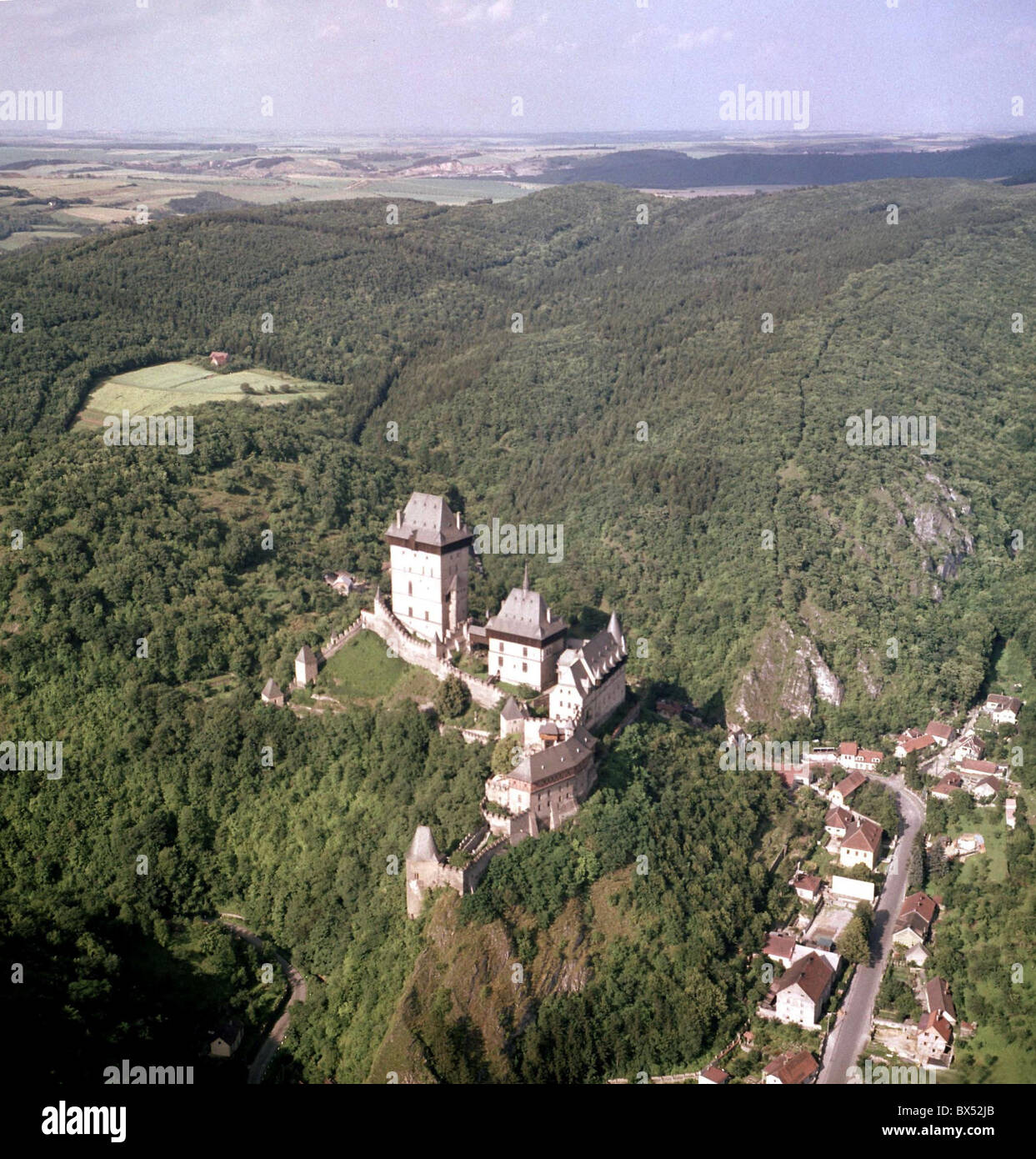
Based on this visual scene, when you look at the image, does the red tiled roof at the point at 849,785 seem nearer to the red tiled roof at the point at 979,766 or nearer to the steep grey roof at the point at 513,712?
the red tiled roof at the point at 979,766

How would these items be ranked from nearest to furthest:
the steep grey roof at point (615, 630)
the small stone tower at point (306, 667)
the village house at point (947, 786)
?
the steep grey roof at point (615, 630) → the small stone tower at point (306, 667) → the village house at point (947, 786)

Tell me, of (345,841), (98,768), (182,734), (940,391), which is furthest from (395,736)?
(940,391)

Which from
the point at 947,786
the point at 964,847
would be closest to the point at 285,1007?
the point at 964,847

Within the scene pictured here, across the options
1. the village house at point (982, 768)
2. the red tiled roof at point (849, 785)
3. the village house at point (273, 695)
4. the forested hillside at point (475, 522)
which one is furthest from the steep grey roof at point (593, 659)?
the village house at point (982, 768)

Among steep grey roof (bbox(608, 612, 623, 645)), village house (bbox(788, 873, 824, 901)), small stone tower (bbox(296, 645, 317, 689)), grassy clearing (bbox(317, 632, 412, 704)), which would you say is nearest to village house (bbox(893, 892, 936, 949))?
village house (bbox(788, 873, 824, 901))

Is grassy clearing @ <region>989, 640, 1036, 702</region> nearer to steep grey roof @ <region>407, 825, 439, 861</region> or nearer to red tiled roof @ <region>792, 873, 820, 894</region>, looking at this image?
red tiled roof @ <region>792, 873, 820, 894</region>

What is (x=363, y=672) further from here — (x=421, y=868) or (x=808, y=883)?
(x=808, y=883)

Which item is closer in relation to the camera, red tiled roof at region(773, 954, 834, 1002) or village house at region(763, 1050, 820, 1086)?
village house at region(763, 1050, 820, 1086)
